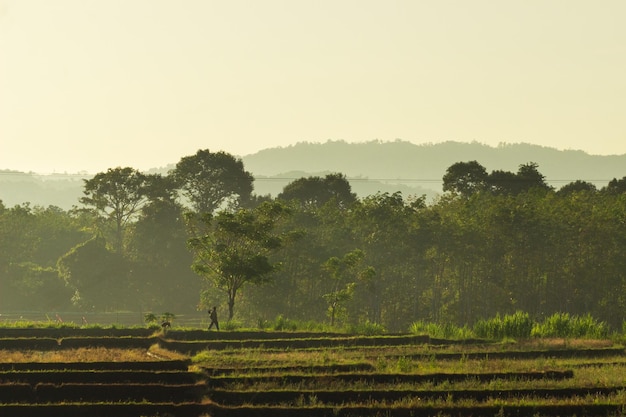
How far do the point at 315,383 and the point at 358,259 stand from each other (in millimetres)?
33718

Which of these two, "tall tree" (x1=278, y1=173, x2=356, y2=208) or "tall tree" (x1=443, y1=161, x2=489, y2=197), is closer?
"tall tree" (x1=443, y1=161, x2=489, y2=197)

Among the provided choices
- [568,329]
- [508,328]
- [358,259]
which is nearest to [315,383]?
[508,328]

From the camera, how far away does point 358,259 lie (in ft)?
223

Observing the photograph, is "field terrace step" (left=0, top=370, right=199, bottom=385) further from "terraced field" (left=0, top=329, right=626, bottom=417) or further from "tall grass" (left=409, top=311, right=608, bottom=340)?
"tall grass" (left=409, top=311, right=608, bottom=340)

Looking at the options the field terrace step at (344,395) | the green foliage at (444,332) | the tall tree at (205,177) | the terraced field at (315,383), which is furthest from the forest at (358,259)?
the field terrace step at (344,395)

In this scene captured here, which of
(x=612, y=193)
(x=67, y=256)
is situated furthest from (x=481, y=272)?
(x=67, y=256)

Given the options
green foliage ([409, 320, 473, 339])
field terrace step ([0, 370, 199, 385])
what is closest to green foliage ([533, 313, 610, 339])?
green foliage ([409, 320, 473, 339])

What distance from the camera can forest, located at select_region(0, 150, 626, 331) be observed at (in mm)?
70562

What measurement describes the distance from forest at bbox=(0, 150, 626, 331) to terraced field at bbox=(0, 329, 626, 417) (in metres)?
20.3

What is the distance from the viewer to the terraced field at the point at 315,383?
31.2 metres

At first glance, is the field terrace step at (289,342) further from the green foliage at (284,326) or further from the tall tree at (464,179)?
the tall tree at (464,179)

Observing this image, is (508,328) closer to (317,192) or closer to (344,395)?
(344,395)

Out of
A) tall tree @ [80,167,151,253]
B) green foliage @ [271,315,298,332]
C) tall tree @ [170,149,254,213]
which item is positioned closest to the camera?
green foliage @ [271,315,298,332]

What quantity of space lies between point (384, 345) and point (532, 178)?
2376 inches
